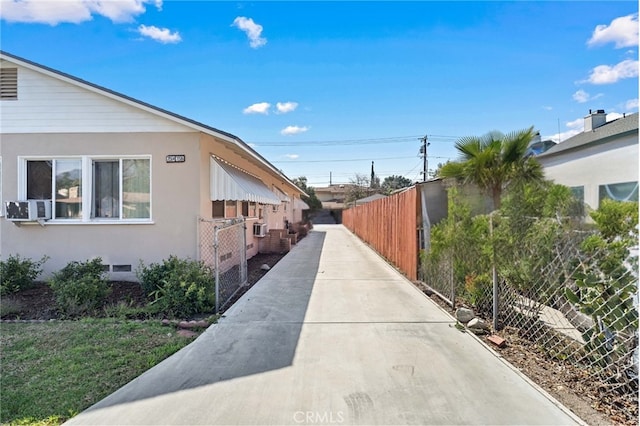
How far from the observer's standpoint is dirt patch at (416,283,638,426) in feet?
9.27

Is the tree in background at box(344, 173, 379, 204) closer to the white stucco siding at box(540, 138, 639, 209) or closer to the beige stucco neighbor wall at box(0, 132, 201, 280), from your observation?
the white stucco siding at box(540, 138, 639, 209)

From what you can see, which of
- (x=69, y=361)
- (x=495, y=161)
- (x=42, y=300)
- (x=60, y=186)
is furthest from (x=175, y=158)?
(x=495, y=161)

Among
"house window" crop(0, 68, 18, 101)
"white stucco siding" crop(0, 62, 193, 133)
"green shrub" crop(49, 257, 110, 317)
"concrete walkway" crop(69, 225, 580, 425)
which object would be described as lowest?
"concrete walkway" crop(69, 225, 580, 425)

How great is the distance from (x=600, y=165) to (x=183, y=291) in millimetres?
10948

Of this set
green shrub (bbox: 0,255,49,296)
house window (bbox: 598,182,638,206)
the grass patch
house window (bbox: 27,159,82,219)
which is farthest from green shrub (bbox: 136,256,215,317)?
house window (bbox: 598,182,638,206)

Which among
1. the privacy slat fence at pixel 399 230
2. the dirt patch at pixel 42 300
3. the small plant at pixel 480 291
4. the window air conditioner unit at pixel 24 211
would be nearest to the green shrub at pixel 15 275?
the dirt patch at pixel 42 300

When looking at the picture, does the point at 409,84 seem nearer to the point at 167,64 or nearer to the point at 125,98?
the point at 167,64

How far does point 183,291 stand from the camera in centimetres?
585

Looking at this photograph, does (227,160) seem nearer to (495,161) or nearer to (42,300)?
(42,300)

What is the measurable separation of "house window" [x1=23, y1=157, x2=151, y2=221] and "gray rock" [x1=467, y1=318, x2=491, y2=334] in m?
7.02

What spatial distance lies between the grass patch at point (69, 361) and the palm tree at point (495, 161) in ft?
24.2

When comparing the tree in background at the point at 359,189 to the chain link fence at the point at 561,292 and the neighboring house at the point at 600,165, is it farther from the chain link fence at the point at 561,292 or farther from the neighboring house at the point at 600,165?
the chain link fence at the point at 561,292

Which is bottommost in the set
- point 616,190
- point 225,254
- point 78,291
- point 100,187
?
point 78,291

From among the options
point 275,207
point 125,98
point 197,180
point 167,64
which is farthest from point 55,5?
point 275,207
